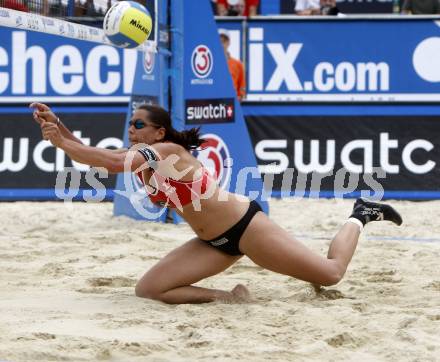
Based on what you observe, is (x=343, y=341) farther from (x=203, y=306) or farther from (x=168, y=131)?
(x=168, y=131)

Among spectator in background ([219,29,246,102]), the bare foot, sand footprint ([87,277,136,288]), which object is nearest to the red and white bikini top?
the bare foot

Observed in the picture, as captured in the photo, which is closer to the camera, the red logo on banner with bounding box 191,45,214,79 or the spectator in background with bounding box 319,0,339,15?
the red logo on banner with bounding box 191,45,214,79

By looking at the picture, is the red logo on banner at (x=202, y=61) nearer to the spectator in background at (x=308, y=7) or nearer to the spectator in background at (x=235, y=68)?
the spectator in background at (x=235, y=68)

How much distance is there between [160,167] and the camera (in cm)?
493

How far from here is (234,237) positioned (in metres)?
5.05

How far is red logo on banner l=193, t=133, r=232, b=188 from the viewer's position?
8719mm

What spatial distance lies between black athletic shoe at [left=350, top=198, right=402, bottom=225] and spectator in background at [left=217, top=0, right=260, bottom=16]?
6.64 meters

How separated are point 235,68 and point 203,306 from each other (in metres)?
5.43

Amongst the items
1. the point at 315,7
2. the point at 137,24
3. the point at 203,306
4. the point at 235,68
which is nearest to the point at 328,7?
the point at 315,7

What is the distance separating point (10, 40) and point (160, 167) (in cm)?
562

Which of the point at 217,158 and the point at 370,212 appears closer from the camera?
the point at 370,212

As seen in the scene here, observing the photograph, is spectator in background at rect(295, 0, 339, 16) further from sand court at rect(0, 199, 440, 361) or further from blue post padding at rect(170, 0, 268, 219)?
sand court at rect(0, 199, 440, 361)

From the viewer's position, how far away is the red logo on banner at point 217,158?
8.72 m

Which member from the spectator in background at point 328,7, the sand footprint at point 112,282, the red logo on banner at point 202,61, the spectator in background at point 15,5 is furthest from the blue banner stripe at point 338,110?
the sand footprint at point 112,282
